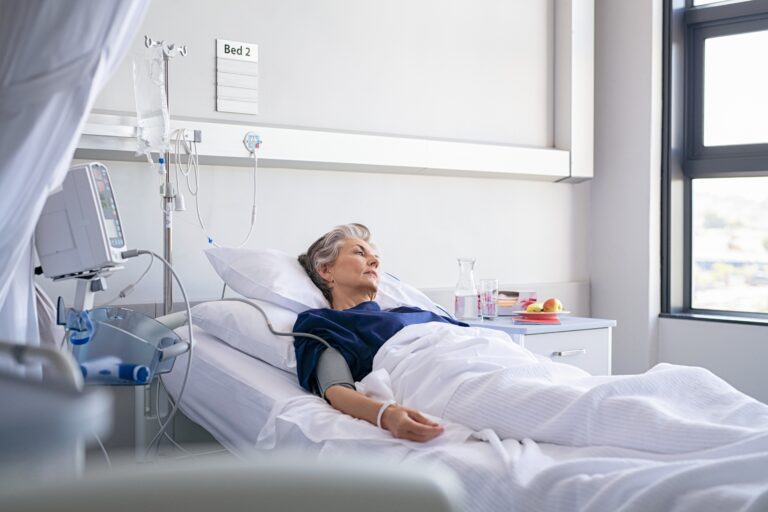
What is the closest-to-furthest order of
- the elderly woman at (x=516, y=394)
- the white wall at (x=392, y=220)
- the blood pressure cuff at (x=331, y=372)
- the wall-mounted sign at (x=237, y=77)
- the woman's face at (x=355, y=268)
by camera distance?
the elderly woman at (x=516, y=394) → the blood pressure cuff at (x=331, y=372) → the woman's face at (x=355, y=268) → the white wall at (x=392, y=220) → the wall-mounted sign at (x=237, y=77)

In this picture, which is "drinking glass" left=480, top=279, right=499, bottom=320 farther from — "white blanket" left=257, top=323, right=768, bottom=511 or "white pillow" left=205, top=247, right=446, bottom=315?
"white blanket" left=257, top=323, right=768, bottom=511

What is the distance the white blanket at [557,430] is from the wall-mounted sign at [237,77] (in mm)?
1193

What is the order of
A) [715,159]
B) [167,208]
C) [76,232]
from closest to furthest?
1. [76,232]
2. [167,208]
3. [715,159]

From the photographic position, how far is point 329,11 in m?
3.26

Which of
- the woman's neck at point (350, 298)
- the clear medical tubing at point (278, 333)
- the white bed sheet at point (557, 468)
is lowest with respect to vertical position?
the white bed sheet at point (557, 468)

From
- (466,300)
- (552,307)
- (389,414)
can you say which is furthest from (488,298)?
(389,414)

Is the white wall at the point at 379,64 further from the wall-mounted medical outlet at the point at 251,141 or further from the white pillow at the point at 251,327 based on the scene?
the white pillow at the point at 251,327

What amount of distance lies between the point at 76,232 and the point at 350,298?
1.16 meters

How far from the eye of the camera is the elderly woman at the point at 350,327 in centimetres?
189

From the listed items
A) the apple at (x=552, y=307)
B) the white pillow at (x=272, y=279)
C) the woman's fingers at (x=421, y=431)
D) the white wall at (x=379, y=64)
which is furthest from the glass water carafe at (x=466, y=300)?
the woman's fingers at (x=421, y=431)

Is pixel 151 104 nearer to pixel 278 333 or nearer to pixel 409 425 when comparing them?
pixel 278 333

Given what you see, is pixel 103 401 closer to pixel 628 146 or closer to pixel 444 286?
pixel 444 286

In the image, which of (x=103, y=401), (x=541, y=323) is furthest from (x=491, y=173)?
(x=103, y=401)

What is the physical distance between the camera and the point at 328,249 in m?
2.73
